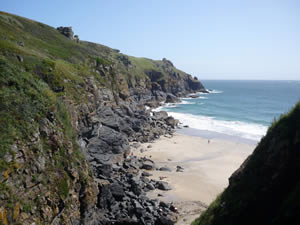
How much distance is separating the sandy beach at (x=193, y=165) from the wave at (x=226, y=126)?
6.89m

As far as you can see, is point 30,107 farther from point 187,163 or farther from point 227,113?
point 227,113

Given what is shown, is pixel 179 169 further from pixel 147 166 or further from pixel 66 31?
pixel 66 31

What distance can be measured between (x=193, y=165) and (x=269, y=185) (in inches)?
873

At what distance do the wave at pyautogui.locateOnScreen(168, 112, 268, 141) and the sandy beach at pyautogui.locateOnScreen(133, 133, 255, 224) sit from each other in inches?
271

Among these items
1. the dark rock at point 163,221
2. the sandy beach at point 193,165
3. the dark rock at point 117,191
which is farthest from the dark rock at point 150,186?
the dark rock at point 163,221

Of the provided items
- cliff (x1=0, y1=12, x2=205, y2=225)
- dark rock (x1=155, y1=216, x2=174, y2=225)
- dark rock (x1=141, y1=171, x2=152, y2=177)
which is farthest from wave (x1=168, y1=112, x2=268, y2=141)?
dark rock (x1=155, y1=216, x2=174, y2=225)

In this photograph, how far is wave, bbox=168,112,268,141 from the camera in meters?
46.1

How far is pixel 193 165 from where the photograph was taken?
30.5 metres

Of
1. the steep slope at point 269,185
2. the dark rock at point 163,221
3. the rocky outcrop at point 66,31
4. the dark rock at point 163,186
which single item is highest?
the rocky outcrop at point 66,31

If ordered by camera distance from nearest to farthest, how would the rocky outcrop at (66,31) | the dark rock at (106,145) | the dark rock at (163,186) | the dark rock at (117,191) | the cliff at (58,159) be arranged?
the cliff at (58,159) < the dark rock at (117,191) < the dark rock at (163,186) < the dark rock at (106,145) < the rocky outcrop at (66,31)

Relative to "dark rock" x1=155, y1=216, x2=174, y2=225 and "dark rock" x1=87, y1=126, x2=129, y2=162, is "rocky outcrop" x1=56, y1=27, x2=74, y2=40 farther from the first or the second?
"dark rock" x1=155, y1=216, x2=174, y2=225

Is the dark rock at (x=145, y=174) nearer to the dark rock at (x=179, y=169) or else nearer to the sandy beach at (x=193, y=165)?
the sandy beach at (x=193, y=165)

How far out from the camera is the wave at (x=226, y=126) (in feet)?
151

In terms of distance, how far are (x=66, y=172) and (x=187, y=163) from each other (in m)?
20.3
